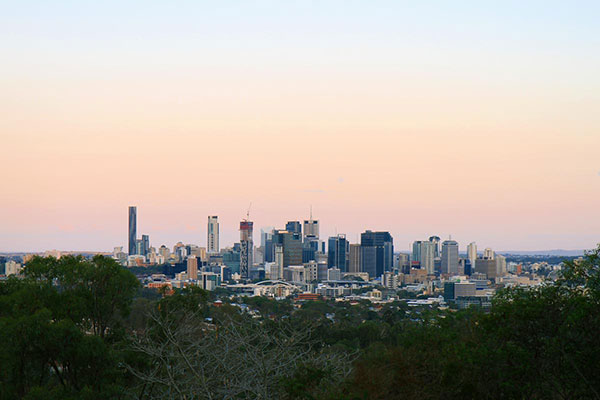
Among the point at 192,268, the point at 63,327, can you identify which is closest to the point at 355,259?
the point at 192,268

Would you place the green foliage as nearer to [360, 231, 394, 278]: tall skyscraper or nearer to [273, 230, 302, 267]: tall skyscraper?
[273, 230, 302, 267]: tall skyscraper

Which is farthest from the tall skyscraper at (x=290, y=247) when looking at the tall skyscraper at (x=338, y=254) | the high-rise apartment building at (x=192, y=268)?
the high-rise apartment building at (x=192, y=268)

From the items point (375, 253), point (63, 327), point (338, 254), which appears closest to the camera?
point (63, 327)

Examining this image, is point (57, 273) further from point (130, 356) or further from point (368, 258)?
point (368, 258)

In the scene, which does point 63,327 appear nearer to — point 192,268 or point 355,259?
point 192,268

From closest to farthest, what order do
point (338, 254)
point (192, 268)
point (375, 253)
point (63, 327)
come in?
1. point (63, 327)
2. point (192, 268)
3. point (375, 253)
4. point (338, 254)

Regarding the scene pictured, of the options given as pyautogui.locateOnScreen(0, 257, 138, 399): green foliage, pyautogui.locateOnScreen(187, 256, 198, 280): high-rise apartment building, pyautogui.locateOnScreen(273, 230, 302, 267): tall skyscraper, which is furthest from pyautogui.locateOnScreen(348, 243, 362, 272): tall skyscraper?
pyautogui.locateOnScreen(0, 257, 138, 399): green foliage

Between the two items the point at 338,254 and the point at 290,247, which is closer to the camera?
the point at 290,247
